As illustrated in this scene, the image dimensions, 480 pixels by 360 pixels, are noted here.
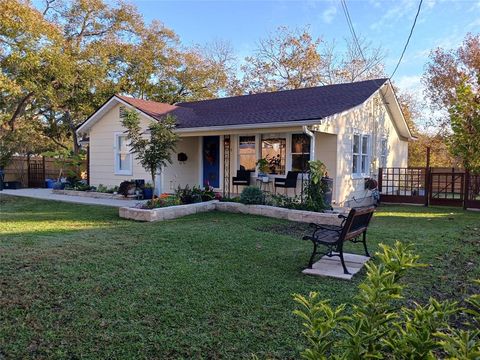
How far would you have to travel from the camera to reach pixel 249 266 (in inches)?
190

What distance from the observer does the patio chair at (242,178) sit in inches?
492

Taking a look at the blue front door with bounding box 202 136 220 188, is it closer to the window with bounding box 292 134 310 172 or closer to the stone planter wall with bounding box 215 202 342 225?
the window with bounding box 292 134 310 172

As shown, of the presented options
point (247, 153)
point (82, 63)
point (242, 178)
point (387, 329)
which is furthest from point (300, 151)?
point (82, 63)

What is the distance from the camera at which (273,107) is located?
12.7 m

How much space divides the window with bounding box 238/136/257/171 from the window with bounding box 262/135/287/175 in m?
0.44

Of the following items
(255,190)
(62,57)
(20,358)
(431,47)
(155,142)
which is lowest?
(20,358)

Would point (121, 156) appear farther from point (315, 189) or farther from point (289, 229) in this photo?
point (289, 229)

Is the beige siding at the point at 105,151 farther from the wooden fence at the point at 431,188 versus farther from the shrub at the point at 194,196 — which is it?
the wooden fence at the point at 431,188

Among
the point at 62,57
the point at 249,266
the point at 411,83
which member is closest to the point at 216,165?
the point at 249,266

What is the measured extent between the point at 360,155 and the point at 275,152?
10.3 ft

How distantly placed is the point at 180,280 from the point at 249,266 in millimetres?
1013

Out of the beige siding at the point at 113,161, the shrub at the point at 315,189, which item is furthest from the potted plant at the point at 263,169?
the beige siding at the point at 113,161

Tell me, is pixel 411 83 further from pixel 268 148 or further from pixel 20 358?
pixel 20 358

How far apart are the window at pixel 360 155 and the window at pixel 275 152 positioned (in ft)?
8.31
